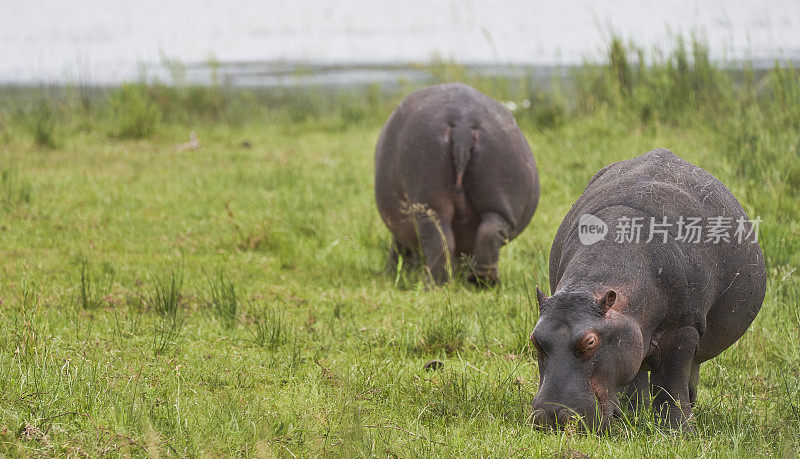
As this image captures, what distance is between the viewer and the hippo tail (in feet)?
18.8

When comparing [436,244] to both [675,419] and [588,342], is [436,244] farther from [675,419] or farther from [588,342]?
[588,342]

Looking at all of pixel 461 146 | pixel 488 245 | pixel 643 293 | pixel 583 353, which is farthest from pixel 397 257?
pixel 583 353

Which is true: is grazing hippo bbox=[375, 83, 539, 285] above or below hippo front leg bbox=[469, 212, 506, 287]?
above

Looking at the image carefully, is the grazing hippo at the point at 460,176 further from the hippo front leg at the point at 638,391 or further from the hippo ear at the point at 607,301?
the hippo ear at the point at 607,301

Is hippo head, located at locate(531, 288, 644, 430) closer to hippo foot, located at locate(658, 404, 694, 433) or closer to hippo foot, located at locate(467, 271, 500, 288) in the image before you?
A: hippo foot, located at locate(658, 404, 694, 433)

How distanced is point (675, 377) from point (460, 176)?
2589 mm

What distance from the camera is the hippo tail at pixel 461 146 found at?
5.72 meters

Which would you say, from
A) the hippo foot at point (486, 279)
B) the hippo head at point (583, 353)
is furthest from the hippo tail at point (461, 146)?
the hippo head at point (583, 353)

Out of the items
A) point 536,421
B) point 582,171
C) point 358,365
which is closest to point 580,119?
point 582,171

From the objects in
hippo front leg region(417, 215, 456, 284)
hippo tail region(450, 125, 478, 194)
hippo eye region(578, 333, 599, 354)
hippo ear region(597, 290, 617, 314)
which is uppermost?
hippo tail region(450, 125, 478, 194)

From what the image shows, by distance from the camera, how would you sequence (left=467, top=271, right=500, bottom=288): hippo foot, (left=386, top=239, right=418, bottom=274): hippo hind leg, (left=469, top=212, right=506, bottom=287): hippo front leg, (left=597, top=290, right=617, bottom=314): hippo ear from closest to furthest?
(left=597, top=290, right=617, bottom=314): hippo ear → (left=469, top=212, right=506, bottom=287): hippo front leg → (left=467, top=271, right=500, bottom=288): hippo foot → (left=386, top=239, right=418, bottom=274): hippo hind leg

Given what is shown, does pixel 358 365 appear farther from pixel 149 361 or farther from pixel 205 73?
pixel 205 73

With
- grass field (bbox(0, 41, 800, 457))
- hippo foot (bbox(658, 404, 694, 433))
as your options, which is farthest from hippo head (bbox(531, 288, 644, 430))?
hippo foot (bbox(658, 404, 694, 433))

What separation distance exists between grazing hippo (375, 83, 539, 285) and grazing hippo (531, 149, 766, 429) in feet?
6.32
